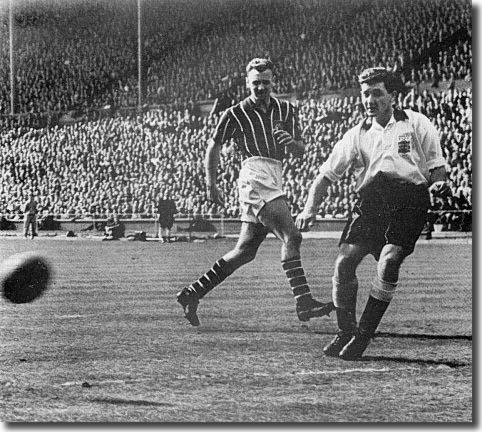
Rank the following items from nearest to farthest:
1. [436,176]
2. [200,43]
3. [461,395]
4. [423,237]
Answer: [461,395] → [436,176] → [423,237] → [200,43]

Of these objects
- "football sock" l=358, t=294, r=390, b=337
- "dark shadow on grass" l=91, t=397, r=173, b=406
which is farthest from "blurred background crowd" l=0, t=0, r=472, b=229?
"dark shadow on grass" l=91, t=397, r=173, b=406

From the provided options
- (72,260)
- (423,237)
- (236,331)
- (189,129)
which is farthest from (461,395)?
(72,260)

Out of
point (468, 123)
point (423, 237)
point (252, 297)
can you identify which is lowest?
point (252, 297)

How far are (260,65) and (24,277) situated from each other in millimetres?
1753

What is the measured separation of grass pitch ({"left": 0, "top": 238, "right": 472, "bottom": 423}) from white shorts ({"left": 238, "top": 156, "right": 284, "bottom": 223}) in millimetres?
235

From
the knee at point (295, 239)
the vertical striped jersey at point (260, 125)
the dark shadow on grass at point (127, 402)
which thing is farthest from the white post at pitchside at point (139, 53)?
the dark shadow on grass at point (127, 402)

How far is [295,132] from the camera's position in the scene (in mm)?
4441

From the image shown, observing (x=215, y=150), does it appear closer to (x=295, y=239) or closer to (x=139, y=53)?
(x=295, y=239)

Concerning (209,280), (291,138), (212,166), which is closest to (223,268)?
(209,280)

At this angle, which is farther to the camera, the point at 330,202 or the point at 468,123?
the point at 468,123

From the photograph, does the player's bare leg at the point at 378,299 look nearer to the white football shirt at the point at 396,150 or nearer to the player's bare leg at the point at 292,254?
the player's bare leg at the point at 292,254

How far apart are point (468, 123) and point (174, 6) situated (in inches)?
66.1

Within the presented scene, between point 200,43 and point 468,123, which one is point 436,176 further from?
point 200,43

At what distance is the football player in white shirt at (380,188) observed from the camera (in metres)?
4.15
